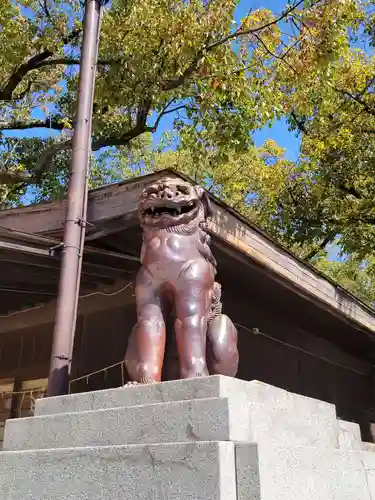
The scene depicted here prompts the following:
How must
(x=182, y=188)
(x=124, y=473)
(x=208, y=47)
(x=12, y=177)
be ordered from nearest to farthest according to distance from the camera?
(x=124, y=473) < (x=182, y=188) < (x=208, y=47) < (x=12, y=177)

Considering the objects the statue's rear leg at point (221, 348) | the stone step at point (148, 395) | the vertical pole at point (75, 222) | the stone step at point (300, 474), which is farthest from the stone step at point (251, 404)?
the vertical pole at point (75, 222)

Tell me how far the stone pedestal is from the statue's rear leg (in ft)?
1.83

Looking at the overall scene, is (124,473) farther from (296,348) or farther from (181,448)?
(296,348)

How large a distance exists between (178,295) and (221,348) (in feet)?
1.50

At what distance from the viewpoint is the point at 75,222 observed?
455cm

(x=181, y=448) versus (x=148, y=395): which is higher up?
(x=148, y=395)

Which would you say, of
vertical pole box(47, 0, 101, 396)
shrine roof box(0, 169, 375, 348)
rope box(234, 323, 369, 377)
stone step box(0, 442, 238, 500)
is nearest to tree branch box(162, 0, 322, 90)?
vertical pole box(47, 0, 101, 396)

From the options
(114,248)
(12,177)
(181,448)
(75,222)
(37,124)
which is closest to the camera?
(181,448)

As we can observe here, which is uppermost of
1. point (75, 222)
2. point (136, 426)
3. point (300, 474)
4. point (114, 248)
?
point (114, 248)

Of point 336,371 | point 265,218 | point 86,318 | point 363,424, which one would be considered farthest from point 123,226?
point 265,218

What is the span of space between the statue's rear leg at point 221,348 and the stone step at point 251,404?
0.55m

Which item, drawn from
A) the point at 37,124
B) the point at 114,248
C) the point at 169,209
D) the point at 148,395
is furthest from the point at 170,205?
the point at 37,124

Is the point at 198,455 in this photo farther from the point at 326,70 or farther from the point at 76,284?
the point at 326,70

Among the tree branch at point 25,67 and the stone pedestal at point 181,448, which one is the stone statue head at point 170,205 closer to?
the stone pedestal at point 181,448
